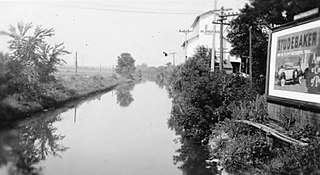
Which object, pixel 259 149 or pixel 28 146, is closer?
pixel 259 149

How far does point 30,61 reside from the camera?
27188mm

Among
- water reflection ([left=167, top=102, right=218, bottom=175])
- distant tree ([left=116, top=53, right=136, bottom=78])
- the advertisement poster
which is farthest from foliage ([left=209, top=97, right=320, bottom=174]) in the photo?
distant tree ([left=116, top=53, right=136, bottom=78])

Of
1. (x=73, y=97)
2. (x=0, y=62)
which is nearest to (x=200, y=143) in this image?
(x=0, y=62)

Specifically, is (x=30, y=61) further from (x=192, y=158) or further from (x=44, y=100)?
(x=192, y=158)

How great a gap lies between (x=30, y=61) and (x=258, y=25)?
16.8m

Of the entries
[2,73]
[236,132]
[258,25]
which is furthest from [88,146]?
[258,25]

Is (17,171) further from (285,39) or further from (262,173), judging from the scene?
(285,39)

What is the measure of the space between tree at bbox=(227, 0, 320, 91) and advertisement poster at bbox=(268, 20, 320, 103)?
582cm

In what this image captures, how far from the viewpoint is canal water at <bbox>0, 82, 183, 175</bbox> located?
10.8 meters

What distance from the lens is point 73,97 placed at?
111 feet

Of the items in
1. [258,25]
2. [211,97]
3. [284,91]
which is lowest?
[211,97]

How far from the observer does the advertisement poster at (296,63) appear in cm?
792

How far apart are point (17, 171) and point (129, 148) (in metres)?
4.99

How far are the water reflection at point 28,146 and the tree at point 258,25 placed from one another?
10630mm
